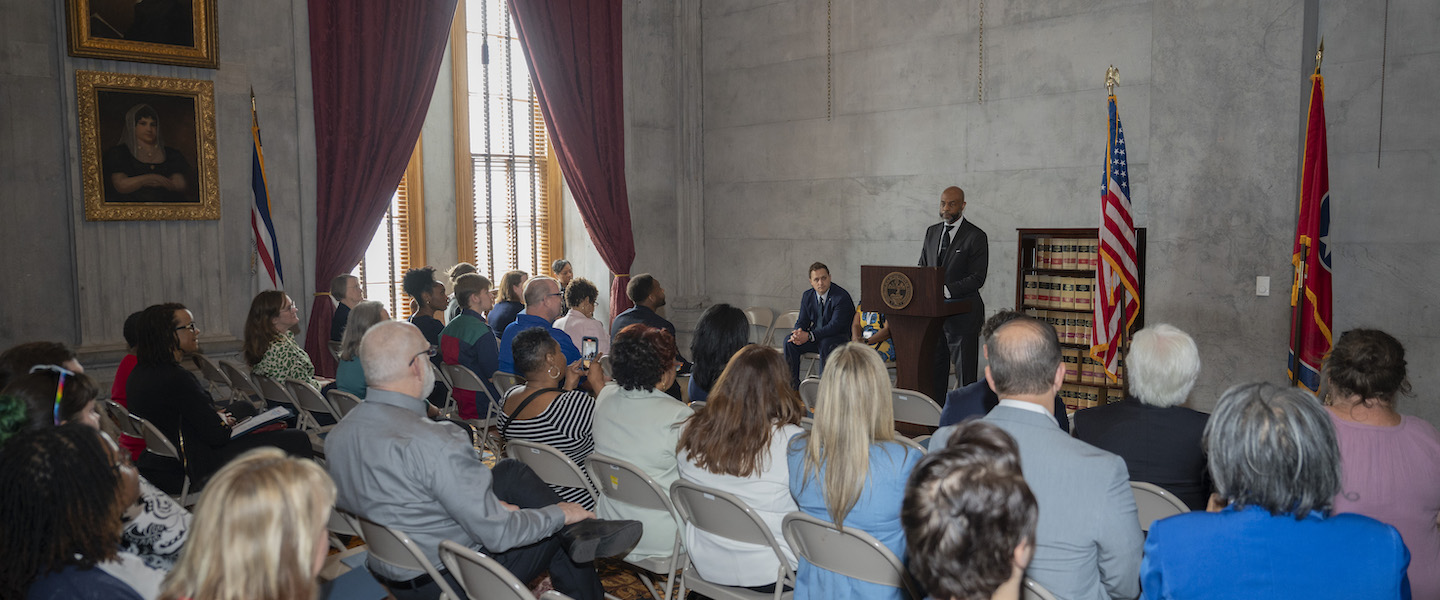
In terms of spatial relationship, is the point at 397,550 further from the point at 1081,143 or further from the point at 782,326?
the point at 782,326

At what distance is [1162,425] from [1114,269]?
2989mm

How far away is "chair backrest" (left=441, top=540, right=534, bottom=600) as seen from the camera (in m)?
2.12

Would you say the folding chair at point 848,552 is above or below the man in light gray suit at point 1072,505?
below

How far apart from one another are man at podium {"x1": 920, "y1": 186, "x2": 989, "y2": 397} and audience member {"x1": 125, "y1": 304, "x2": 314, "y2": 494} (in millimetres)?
4348

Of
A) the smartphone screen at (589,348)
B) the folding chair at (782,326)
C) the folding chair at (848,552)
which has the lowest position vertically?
the folding chair at (782,326)

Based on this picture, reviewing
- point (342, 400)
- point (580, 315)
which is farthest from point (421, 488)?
point (580, 315)

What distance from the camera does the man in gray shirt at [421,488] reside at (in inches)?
102

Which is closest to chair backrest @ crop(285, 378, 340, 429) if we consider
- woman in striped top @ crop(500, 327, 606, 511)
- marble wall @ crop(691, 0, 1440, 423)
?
woman in striped top @ crop(500, 327, 606, 511)

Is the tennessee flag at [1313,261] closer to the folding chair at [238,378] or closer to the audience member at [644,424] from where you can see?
the audience member at [644,424]

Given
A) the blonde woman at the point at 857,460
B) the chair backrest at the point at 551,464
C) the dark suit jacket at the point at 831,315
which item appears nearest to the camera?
the blonde woman at the point at 857,460

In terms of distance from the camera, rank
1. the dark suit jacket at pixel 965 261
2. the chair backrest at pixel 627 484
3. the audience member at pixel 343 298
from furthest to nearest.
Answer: the audience member at pixel 343 298 → the dark suit jacket at pixel 965 261 → the chair backrest at pixel 627 484

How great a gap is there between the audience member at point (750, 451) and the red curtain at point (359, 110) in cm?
579

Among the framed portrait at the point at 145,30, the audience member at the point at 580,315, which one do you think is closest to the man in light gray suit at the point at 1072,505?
the audience member at the point at 580,315

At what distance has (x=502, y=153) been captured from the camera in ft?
31.8
